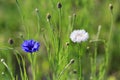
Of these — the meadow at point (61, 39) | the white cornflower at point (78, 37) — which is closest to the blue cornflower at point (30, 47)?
the meadow at point (61, 39)

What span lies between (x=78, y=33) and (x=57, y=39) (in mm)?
82

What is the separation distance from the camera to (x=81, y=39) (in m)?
1.45

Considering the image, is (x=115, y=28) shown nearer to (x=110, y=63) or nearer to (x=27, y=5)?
(x=110, y=63)

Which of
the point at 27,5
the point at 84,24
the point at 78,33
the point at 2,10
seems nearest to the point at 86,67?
Answer: the point at 84,24

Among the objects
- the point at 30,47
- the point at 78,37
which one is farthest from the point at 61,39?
the point at 30,47

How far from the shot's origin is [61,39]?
182 cm

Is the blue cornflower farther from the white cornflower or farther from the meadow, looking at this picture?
the white cornflower

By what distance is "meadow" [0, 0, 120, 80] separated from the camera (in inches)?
57.6

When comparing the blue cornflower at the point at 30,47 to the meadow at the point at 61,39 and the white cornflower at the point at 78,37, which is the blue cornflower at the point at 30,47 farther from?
the white cornflower at the point at 78,37

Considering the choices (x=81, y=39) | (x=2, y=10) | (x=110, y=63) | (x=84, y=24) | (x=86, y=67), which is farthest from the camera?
(x=2, y=10)

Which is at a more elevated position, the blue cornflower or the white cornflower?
the white cornflower

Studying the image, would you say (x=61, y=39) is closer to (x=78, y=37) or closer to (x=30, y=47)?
(x=78, y=37)

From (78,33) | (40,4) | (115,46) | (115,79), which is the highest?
(40,4)

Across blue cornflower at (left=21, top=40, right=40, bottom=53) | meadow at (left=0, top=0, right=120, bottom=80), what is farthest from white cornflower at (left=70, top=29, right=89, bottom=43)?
blue cornflower at (left=21, top=40, right=40, bottom=53)
